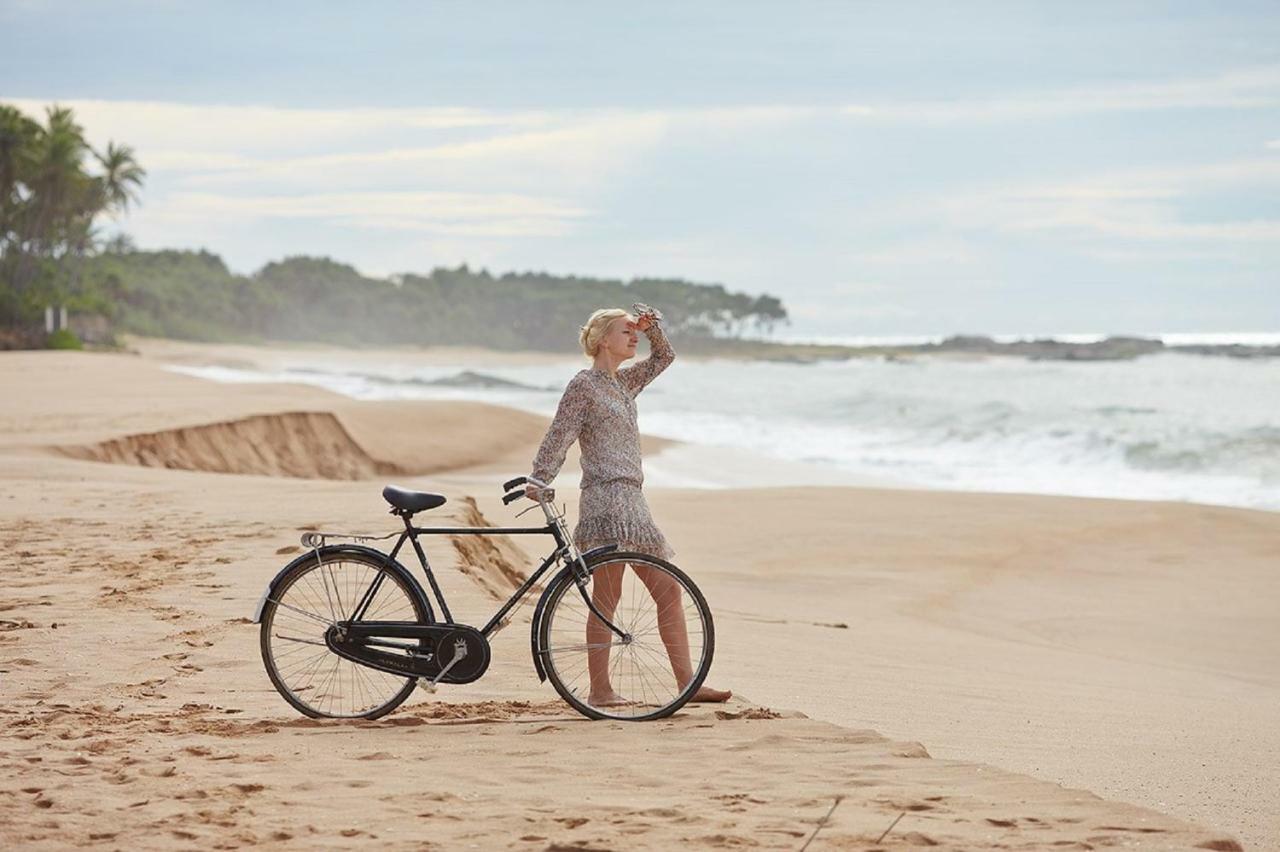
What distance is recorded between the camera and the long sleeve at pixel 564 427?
6191 millimetres

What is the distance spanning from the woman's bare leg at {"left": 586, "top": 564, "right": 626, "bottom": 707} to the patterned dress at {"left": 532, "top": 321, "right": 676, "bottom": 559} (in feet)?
0.55

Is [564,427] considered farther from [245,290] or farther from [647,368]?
[245,290]

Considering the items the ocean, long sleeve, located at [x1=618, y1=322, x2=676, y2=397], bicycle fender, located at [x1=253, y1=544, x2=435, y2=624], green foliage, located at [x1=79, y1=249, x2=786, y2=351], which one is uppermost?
green foliage, located at [x1=79, y1=249, x2=786, y2=351]

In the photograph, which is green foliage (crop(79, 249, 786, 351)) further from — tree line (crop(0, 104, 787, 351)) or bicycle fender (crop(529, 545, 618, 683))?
bicycle fender (crop(529, 545, 618, 683))

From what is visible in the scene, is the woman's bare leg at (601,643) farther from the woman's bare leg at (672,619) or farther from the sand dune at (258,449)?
the sand dune at (258,449)

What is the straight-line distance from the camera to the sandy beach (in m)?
4.68

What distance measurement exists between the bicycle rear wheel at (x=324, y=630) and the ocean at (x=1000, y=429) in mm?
17057

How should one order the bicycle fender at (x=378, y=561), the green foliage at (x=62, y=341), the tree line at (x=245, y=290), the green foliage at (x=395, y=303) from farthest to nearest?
the green foliage at (x=395, y=303), the tree line at (x=245, y=290), the green foliage at (x=62, y=341), the bicycle fender at (x=378, y=561)

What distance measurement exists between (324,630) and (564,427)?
4.30ft

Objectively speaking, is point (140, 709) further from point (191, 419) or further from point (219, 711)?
point (191, 419)

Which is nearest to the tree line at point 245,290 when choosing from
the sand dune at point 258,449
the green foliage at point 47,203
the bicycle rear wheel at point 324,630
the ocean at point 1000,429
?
the green foliage at point 47,203

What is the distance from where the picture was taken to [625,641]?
20.3 feet

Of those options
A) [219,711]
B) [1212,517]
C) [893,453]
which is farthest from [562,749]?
[893,453]

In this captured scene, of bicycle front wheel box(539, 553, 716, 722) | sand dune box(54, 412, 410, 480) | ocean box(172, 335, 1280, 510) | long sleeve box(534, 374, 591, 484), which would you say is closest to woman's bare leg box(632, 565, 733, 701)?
bicycle front wheel box(539, 553, 716, 722)
